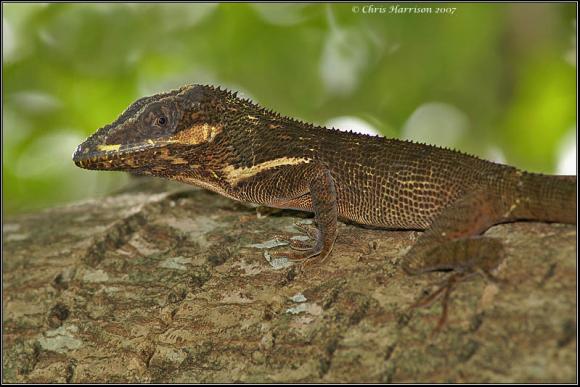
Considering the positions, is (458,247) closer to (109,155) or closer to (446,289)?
(446,289)

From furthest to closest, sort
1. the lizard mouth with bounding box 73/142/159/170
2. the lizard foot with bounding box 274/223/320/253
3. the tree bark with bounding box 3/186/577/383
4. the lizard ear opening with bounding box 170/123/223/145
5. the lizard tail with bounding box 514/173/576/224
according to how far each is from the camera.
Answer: the lizard ear opening with bounding box 170/123/223/145 → the lizard mouth with bounding box 73/142/159/170 → the lizard foot with bounding box 274/223/320/253 → the lizard tail with bounding box 514/173/576/224 → the tree bark with bounding box 3/186/577/383

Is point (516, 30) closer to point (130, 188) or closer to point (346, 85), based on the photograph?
point (346, 85)

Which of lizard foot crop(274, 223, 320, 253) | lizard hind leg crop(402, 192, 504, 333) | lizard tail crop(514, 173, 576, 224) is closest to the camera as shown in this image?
lizard hind leg crop(402, 192, 504, 333)

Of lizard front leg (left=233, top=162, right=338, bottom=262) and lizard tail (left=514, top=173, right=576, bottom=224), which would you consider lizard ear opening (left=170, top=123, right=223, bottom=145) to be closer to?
lizard front leg (left=233, top=162, right=338, bottom=262)

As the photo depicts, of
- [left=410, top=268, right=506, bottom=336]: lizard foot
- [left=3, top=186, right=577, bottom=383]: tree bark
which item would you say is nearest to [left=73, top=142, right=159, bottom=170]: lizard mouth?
[left=3, top=186, right=577, bottom=383]: tree bark

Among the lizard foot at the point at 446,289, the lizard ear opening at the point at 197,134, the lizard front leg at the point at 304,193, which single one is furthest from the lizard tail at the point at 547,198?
the lizard ear opening at the point at 197,134

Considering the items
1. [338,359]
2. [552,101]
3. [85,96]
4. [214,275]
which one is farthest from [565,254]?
[85,96]

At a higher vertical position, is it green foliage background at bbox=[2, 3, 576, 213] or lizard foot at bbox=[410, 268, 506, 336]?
green foliage background at bbox=[2, 3, 576, 213]

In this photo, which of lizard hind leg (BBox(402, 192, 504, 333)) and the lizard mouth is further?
the lizard mouth
